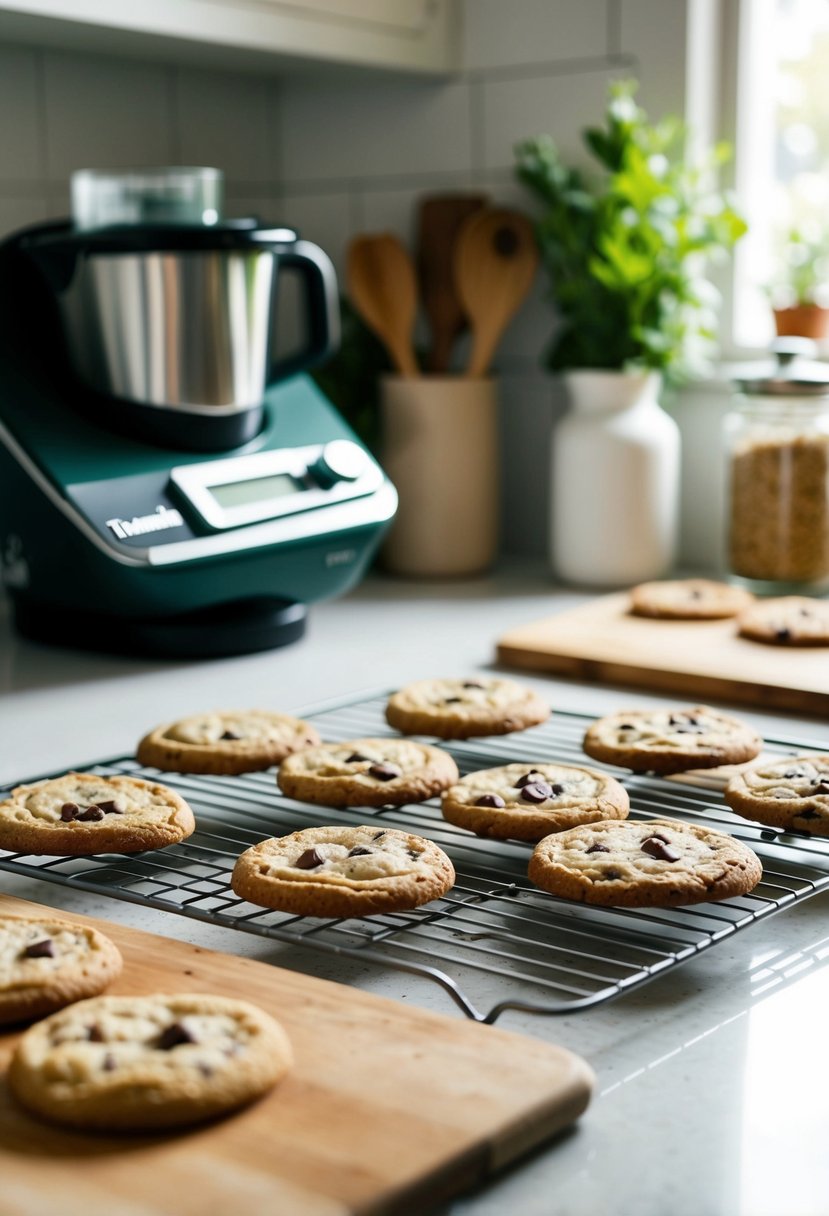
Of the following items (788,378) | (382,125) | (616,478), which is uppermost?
(382,125)

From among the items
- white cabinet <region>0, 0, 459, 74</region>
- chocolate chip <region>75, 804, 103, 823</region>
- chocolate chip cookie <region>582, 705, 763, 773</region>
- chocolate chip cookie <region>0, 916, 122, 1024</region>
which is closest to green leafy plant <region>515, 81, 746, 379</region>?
white cabinet <region>0, 0, 459, 74</region>

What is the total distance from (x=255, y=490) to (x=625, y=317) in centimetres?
55

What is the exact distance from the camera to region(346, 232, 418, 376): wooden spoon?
1908 mm

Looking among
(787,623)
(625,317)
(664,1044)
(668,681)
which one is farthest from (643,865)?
(625,317)

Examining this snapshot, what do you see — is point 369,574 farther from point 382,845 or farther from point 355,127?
point 382,845

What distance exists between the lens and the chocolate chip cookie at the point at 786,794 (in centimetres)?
95

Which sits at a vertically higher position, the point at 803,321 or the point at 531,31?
the point at 531,31

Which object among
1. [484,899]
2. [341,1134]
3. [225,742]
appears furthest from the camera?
[225,742]

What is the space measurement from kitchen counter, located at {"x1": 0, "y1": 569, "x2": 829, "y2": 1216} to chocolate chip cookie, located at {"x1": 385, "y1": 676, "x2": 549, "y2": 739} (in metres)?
0.12

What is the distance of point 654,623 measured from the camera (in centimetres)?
156

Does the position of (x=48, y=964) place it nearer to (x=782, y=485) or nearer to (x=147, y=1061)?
(x=147, y=1061)

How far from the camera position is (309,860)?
86 centimetres

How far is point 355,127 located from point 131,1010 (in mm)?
1685

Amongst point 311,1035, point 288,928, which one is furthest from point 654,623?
point 311,1035
